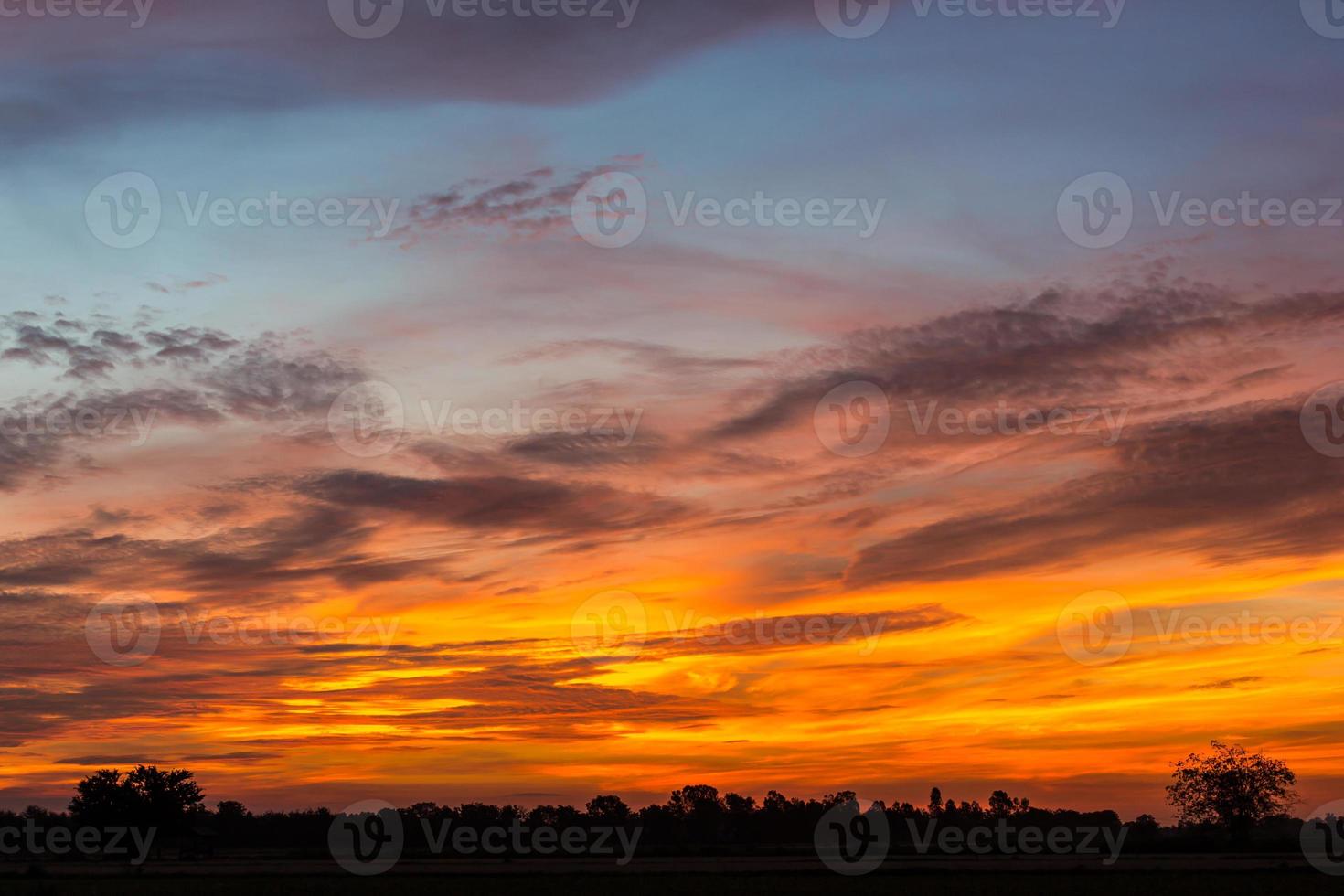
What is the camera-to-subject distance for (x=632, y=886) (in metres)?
69.6

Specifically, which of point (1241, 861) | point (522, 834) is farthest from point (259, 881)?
point (522, 834)

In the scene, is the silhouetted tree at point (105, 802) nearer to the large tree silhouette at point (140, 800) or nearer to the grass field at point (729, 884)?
the large tree silhouette at point (140, 800)

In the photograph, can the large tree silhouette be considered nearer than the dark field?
No

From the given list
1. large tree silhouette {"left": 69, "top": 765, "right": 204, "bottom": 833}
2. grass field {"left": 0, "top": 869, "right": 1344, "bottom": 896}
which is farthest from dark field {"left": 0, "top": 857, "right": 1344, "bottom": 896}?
large tree silhouette {"left": 69, "top": 765, "right": 204, "bottom": 833}

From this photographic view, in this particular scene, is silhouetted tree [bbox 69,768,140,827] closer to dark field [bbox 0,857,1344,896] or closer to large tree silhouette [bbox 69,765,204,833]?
large tree silhouette [bbox 69,765,204,833]

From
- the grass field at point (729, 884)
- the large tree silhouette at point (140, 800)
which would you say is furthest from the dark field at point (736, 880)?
the large tree silhouette at point (140, 800)

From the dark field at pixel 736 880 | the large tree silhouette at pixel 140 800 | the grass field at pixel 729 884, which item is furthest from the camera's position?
the large tree silhouette at pixel 140 800

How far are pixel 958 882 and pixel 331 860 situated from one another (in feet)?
245

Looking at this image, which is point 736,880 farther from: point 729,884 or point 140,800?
point 140,800

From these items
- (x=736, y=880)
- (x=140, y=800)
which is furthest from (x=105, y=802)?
(x=736, y=880)

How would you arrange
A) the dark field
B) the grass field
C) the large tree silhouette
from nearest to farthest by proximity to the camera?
1. the grass field
2. the dark field
3. the large tree silhouette

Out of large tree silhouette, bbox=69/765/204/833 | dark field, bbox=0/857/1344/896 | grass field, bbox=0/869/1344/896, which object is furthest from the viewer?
large tree silhouette, bbox=69/765/204/833

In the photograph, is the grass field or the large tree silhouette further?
the large tree silhouette

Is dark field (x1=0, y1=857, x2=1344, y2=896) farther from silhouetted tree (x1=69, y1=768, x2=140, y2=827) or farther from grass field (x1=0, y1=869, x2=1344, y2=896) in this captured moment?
silhouetted tree (x1=69, y1=768, x2=140, y2=827)
